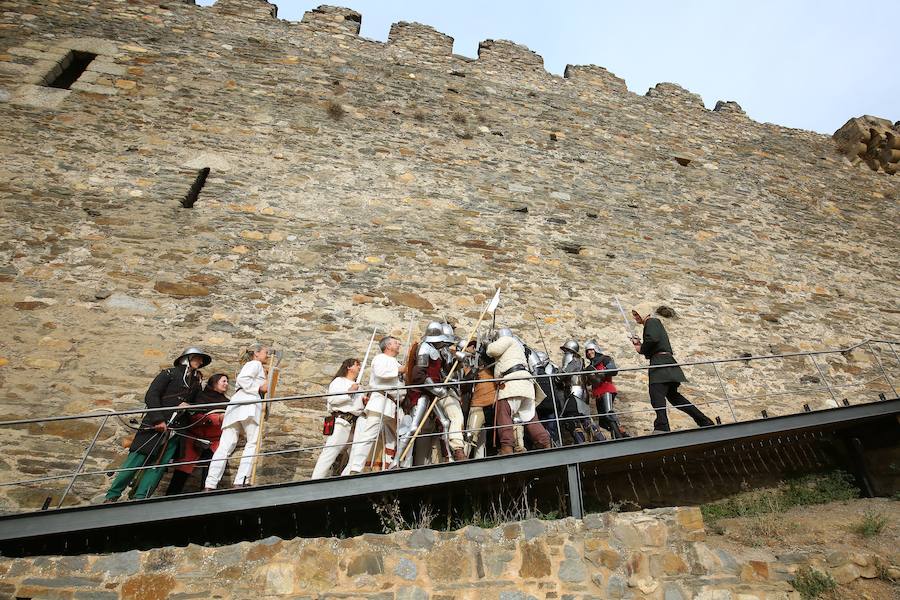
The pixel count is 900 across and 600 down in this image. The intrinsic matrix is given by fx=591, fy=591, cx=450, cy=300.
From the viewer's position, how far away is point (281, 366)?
550cm

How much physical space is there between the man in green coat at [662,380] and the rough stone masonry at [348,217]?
0.69 meters

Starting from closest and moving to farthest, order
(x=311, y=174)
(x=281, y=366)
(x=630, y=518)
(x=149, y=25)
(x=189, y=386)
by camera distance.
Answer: (x=630, y=518)
(x=189, y=386)
(x=281, y=366)
(x=311, y=174)
(x=149, y=25)

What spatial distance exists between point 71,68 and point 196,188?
2.98 meters

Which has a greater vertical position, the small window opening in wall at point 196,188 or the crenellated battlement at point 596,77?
the crenellated battlement at point 596,77

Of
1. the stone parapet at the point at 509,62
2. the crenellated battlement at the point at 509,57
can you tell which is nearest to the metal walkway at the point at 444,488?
the stone parapet at the point at 509,62

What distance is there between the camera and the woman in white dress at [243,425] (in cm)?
407

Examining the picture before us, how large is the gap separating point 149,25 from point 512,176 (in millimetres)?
5630

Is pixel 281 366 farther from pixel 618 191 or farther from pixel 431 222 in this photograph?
pixel 618 191

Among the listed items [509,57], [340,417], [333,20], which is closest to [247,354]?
[340,417]

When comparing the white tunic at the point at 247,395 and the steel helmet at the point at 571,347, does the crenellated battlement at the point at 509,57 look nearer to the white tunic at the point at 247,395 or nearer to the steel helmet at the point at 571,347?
the steel helmet at the point at 571,347

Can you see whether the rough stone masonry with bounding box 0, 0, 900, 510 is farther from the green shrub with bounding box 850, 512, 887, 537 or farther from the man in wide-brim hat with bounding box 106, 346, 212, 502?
the green shrub with bounding box 850, 512, 887, 537

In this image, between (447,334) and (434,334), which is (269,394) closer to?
(434,334)

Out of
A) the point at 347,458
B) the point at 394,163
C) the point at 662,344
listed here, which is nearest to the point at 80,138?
the point at 394,163

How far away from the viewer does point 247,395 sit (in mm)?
4426
